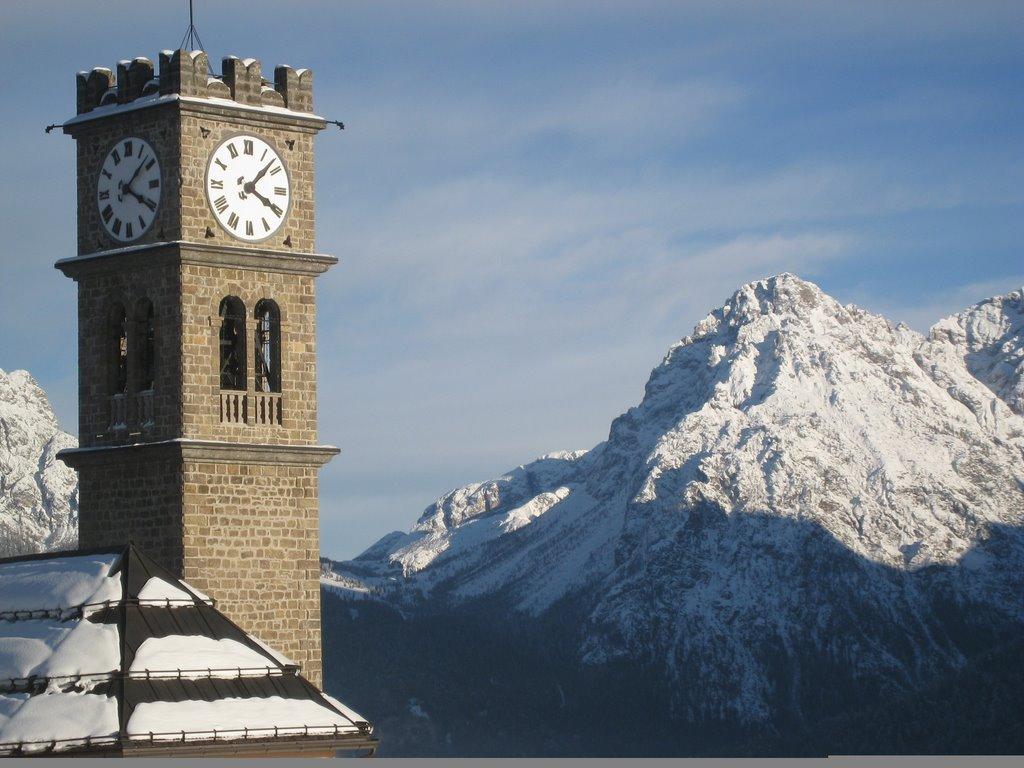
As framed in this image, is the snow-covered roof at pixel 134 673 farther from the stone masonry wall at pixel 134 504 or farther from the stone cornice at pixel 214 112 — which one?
the stone cornice at pixel 214 112

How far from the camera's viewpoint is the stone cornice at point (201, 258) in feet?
211

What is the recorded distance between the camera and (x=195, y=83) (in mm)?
65188

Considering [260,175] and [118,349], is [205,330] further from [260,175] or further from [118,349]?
[260,175]

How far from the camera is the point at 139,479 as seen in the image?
64938 millimetres

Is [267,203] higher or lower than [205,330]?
higher

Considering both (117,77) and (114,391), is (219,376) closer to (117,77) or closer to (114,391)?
(114,391)

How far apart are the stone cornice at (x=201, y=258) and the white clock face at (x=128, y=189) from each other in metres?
0.79

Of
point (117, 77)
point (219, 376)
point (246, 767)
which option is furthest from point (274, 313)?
point (246, 767)

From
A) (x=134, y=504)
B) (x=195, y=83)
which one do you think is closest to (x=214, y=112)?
(x=195, y=83)

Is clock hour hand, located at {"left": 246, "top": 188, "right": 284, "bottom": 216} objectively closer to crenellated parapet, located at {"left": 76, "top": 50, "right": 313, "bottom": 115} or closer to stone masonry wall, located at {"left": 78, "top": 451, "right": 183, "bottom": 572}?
crenellated parapet, located at {"left": 76, "top": 50, "right": 313, "bottom": 115}

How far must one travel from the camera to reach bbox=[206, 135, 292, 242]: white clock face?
214 ft

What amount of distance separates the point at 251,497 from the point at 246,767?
2258cm

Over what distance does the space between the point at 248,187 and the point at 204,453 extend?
819cm

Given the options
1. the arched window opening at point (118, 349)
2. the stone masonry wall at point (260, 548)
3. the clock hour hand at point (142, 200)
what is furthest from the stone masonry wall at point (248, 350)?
the arched window opening at point (118, 349)
